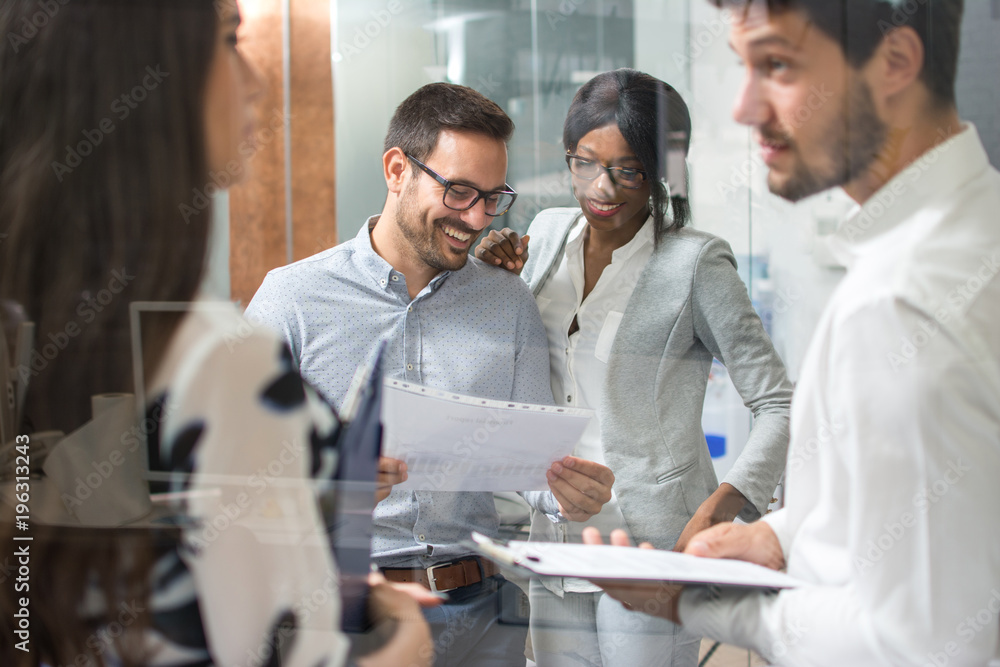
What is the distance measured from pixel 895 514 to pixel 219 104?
0.98 metres

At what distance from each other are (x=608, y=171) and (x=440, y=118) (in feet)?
1.01

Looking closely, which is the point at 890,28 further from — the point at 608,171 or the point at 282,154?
the point at 282,154

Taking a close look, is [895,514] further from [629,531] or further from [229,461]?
[229,461]

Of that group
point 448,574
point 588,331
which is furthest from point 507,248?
point 448,574

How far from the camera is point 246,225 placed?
118 cm

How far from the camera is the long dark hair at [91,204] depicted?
97 cm

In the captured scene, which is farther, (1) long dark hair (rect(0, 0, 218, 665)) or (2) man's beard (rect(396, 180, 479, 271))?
(2) man's beard (rect(396, 180, 479, 271))

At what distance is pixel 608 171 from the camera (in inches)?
47.1

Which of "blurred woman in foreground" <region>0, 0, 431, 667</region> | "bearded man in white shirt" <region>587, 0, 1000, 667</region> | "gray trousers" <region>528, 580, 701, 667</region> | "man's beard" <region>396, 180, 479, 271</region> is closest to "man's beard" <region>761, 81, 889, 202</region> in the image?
"bearded man in white shirt" <region>587, 0, 1000, 667</region>

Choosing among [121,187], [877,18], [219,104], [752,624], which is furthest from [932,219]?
[121,187]

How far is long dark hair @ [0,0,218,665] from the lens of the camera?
3.17 ft

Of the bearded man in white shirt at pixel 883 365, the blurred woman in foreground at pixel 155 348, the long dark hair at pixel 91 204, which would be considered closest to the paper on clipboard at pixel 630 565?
the bearded man in white shirt at pixel 883 365

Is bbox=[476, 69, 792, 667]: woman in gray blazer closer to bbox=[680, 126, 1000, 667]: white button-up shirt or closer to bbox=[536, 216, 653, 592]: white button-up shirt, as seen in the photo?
bbox=[536, 216, 653, 592]: white button-up shirt

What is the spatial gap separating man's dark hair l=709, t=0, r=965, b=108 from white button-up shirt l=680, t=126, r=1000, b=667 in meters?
0.08
